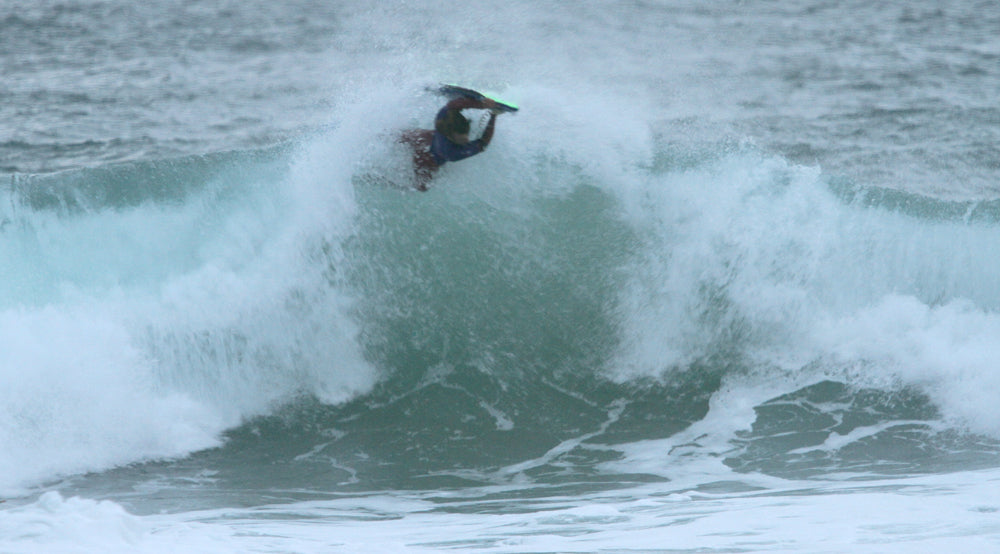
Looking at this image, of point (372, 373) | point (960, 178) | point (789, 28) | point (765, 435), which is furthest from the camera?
point (789, 28)

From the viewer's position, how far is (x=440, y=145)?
907cm

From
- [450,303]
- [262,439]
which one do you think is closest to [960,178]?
[450,303]

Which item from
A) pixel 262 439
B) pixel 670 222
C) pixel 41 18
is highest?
pixel 41 18

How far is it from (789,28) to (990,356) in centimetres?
1494

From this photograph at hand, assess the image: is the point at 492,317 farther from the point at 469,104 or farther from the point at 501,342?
the point at 469,104

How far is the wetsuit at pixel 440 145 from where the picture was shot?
28.9ft

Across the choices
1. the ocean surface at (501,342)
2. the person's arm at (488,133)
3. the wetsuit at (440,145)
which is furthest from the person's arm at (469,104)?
the ocean surface at (501,342)

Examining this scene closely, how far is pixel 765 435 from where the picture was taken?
27.9 feet

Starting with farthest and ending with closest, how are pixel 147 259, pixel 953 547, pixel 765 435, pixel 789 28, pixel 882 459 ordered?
pixel 789 28
pixel 147 259
pixel 765 435
pixel 882 459
pixel 953 547

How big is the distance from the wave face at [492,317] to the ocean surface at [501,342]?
3 centimetres

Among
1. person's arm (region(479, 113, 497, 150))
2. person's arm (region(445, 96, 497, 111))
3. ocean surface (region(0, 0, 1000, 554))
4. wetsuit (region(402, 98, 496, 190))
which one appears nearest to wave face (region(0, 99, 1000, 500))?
ocean surface (region(0, 0, 1000, 554))

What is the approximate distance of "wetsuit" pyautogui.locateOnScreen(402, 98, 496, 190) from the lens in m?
8.82

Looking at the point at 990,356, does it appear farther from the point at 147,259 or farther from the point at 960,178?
the point at 147,259

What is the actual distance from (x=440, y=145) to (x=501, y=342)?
6.07 ft
